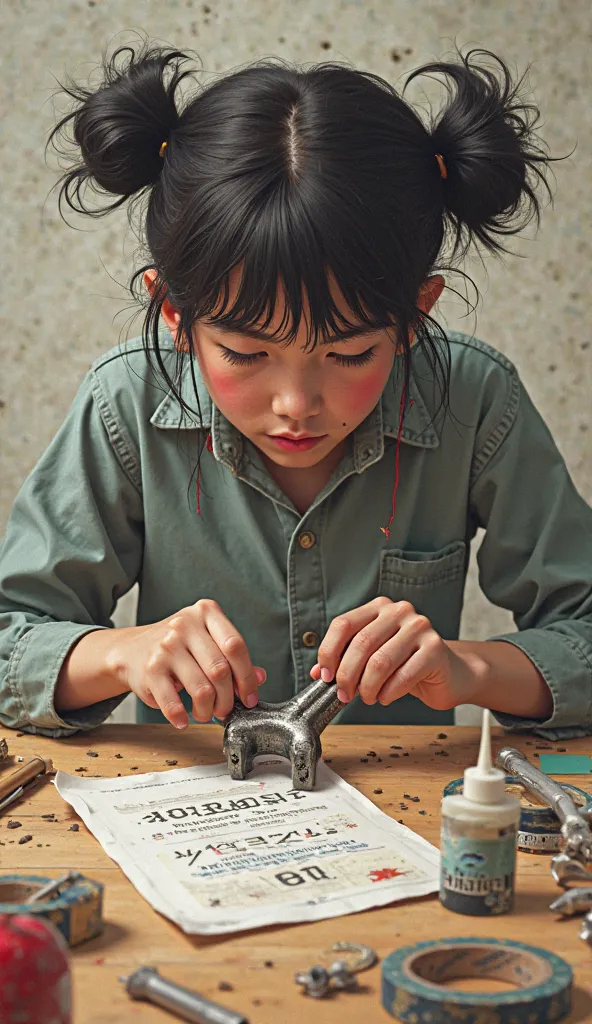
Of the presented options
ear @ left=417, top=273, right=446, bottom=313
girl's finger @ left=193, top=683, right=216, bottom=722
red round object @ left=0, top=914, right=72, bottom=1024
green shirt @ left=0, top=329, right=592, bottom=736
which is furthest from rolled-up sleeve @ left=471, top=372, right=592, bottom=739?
red round object @ left=0, top=914, right=72, bottom=1024

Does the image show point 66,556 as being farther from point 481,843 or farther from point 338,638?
point 481,843

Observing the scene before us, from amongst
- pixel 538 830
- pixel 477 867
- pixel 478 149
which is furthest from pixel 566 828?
pixel 478 149

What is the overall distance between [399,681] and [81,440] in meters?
0.53

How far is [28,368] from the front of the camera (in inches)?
78.0

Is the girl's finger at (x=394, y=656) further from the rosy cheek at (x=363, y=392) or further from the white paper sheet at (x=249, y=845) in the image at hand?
the rosy cheek at (x=363, y=392)

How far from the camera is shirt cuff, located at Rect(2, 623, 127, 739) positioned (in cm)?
115

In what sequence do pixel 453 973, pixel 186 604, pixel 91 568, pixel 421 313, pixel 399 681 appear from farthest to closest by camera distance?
pixel 186 604
pixel 91 568
pixel 421 313
pixel 399 681
pixel 453 973

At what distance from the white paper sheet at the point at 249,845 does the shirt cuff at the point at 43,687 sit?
0.54 feet

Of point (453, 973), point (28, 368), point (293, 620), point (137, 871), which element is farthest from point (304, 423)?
point (28, 368)

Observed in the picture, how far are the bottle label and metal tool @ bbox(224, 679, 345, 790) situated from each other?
9.6 inches

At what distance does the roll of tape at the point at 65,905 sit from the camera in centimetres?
69

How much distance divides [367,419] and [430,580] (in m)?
0.24

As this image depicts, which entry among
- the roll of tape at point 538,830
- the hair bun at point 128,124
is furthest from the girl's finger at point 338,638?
the hair bun at point 128,124

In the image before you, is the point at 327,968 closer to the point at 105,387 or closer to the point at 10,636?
the point at 10,636
